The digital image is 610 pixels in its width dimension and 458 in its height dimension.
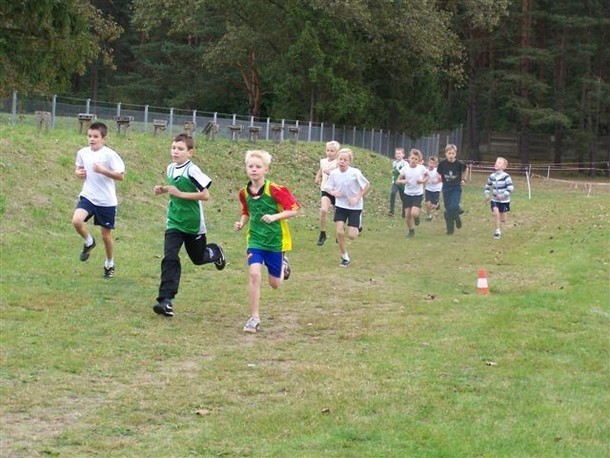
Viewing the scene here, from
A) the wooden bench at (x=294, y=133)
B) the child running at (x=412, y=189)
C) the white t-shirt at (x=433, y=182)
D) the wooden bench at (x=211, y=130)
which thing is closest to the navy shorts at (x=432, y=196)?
the white t-shirt at (x=433, y=182)

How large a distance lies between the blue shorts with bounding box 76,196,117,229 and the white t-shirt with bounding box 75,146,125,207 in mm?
46

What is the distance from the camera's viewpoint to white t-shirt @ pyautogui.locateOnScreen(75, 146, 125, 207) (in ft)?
42.3

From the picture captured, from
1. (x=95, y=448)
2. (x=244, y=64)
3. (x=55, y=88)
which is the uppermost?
(x=244, y=64)

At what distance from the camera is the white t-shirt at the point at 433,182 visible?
79.1ft

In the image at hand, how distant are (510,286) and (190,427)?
8.34m

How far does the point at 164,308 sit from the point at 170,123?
80.5ft

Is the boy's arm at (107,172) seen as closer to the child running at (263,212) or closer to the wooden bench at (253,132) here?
the child running at (263,212)

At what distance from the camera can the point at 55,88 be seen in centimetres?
2975

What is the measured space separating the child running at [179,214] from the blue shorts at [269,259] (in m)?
0.78

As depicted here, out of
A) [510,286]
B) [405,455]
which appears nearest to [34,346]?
[405,455]

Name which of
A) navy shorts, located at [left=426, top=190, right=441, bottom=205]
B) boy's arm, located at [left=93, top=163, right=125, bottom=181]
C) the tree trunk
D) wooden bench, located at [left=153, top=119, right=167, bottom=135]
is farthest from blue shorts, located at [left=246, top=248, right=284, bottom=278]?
the tree trunk

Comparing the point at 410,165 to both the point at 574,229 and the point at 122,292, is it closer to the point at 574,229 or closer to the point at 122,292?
the point at 574,229

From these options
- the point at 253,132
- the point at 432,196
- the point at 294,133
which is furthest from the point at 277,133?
the point at 432,196

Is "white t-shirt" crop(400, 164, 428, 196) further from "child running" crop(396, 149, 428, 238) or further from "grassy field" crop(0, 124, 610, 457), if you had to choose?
"grassy field" crop(0, 124, 610, 457)
